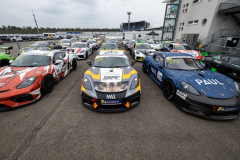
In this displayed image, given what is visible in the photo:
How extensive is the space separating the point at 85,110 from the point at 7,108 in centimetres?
195

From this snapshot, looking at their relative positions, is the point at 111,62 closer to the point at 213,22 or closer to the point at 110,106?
the point at 110,106

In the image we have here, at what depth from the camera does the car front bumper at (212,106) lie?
2234mm

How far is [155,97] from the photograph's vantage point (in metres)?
3.42

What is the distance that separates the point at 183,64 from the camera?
11.4 ft

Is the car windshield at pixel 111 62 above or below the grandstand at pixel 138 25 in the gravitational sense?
below

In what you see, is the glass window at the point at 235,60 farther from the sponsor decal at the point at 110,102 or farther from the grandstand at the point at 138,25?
the grandstand at the point at 138,25

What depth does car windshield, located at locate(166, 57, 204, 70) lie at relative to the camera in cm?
338

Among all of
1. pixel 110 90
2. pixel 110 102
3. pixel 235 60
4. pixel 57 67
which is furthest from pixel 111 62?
pixel 235 60

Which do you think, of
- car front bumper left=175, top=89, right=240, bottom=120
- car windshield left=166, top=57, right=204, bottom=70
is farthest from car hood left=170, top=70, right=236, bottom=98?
car windshield left=166, top=57, right=204, bottom=70

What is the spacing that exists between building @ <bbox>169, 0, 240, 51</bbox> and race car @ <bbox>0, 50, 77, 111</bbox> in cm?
1313

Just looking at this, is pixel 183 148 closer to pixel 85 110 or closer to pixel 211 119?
pixel 211 119

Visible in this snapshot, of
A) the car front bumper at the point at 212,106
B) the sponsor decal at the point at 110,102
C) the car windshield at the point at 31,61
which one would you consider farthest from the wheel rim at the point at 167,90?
the car windshield at the point at 31,61

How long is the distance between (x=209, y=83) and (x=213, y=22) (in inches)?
511

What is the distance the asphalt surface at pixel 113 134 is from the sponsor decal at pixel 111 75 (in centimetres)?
92
